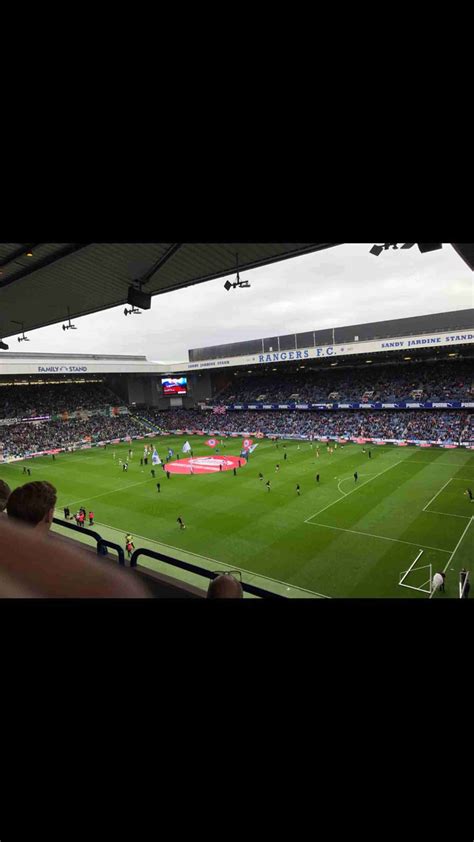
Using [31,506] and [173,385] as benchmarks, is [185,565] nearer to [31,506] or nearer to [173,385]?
[31,506]

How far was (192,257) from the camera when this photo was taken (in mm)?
8375

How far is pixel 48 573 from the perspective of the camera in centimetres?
173

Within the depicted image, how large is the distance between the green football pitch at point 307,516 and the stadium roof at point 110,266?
917 cm

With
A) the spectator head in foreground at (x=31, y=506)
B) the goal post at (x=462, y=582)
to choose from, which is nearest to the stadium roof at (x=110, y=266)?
the spectator head in foreground at (x=31, y=506)

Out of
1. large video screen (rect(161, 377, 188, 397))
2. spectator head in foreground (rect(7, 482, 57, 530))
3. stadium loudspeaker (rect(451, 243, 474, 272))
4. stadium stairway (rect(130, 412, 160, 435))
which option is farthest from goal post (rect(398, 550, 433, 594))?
large video screen (rect(161, 377, 188, 397))

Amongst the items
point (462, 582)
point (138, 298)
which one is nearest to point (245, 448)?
point (462, 582)

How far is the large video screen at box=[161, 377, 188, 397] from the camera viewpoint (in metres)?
65.6

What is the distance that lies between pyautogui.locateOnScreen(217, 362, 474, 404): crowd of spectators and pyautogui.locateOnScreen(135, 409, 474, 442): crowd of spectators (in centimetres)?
205

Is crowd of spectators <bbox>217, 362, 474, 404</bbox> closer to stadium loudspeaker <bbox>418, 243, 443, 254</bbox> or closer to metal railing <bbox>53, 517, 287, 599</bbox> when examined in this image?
stadium loudspeaker <bbox>418, 243, 443, 254</bbox>

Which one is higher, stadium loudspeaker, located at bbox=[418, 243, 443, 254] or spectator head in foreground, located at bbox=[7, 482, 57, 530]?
stadium loudspeaker, located at bbox=[418, 243, 443, 254]
